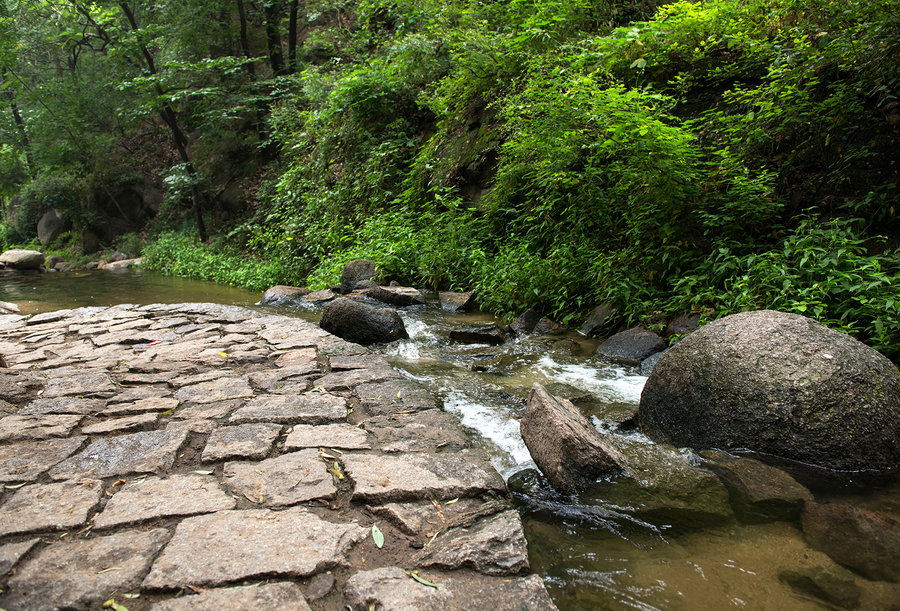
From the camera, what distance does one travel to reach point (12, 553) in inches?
69.3

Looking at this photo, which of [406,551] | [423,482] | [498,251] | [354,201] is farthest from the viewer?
[354,201]

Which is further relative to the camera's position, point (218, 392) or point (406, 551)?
point (218, 392)

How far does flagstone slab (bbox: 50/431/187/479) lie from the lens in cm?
238

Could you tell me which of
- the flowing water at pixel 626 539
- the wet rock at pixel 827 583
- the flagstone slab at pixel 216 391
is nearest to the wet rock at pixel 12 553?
the flagstone slab at pixel 216 391

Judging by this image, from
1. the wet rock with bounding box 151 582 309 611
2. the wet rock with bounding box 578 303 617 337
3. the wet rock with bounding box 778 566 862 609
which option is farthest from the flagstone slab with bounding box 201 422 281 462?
the wet rock with bounding box 578 303 617 337

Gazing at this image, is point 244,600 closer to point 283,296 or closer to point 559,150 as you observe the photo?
point 559,150

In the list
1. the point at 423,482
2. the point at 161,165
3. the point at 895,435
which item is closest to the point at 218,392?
the point at 423,482

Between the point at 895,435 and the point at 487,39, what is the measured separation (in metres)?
8.04

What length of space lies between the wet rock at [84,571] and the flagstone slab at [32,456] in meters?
0.73

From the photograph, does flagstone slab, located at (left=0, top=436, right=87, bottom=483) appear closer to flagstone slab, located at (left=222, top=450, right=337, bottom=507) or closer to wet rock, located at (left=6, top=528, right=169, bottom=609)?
wet rock, located at (left=6, top=528, right=169, bottom=609)

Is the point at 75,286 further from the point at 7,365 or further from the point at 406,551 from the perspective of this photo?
the point at 406,551

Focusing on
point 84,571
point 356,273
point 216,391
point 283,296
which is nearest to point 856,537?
point 84,571

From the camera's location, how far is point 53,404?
3188 millimetres

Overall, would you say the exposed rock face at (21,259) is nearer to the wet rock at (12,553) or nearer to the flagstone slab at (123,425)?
the flagstone slab at (123,425)
